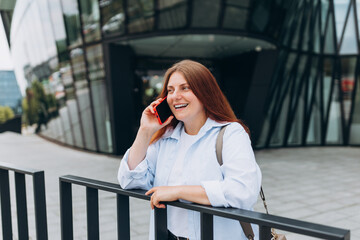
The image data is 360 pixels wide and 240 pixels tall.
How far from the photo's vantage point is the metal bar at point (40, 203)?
2.13 m

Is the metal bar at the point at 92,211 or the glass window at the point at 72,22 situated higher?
the glass window at the point at 72,22

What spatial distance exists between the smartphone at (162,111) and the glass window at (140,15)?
328 inches

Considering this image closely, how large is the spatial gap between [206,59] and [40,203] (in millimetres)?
11727

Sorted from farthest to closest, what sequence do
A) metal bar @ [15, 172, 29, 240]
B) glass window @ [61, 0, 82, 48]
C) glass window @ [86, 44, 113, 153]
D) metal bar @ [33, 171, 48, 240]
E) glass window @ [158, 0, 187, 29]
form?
glass window @ [61, 0, 82, 48] < glass window @ [86, 44, 113, 153] < glass window @ [158, 0, 187, 29] < metal bar @ [15, 172, 29, 240] < metal bar @ [33, 171, 48, 240]

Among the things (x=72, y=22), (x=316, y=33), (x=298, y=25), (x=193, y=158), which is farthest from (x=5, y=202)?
(x=316, y=33)

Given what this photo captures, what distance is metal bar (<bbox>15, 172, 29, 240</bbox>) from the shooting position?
235 cm

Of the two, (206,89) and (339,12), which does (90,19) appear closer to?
(206,89)

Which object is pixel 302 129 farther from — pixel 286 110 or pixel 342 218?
pixel 342 218

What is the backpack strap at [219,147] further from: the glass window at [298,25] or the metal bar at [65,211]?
the glass window at [298,25]

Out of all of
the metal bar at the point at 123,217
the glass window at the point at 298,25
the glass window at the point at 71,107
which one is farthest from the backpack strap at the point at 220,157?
Result: the glass window at the point at 298,25

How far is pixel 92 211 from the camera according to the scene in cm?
201

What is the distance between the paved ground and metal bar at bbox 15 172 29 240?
7.29 ft

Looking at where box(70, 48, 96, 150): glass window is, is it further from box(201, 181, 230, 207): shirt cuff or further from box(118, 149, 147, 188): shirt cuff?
box(201, 181, 230, 207): shirt cuff

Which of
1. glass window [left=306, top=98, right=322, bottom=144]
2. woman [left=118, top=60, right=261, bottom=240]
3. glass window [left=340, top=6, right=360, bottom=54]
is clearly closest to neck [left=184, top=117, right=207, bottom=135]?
woman [left=118, top=60, right=261, bottom=240]
